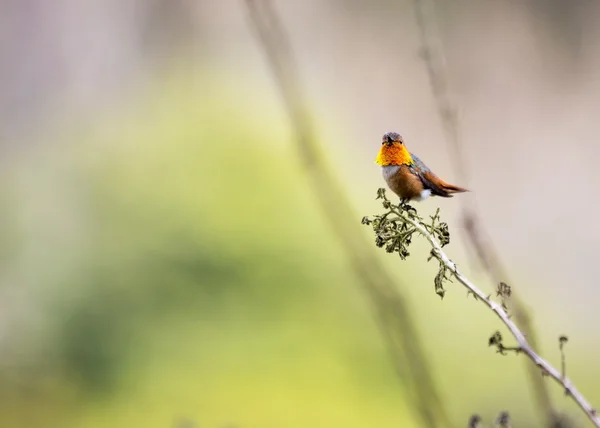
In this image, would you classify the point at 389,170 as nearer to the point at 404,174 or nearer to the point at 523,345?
the point at 404,174

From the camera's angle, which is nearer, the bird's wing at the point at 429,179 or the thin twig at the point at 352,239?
the thin twig at the point at 352,239

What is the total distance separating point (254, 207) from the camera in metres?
3.64

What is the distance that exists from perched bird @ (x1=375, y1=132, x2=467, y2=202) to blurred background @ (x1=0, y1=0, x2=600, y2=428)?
1753mm

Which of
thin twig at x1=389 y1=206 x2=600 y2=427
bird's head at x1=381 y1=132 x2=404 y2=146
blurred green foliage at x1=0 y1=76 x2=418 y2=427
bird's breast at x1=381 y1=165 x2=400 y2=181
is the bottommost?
thin twig at x1=389 y1=206 x2=600 y2=427

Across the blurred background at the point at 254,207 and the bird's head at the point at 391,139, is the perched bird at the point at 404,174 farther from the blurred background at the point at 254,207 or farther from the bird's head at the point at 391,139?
the blurred background at the point at 254,207

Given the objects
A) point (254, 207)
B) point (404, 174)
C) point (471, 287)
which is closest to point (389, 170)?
point (404, 174)

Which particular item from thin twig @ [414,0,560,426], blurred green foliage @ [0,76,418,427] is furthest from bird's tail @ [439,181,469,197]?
blurred green foliage @ [0,76,418,427]

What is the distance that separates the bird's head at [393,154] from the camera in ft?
2.91

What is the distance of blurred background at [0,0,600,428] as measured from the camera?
2988 millimetres

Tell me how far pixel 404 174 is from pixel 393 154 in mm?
28

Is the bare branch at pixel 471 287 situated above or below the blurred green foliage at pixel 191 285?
below

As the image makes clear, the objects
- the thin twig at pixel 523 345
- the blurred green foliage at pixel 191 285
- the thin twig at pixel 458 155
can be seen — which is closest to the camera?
the thin twig at pixel 523 345

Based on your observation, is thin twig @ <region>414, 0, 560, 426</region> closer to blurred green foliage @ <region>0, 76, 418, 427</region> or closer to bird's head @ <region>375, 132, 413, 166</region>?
bird's head @ <region>375, 132, 413, 166</region>

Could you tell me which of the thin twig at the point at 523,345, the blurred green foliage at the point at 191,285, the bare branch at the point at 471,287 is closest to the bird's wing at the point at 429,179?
the bare branch at the point at 471,287
